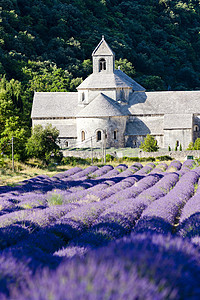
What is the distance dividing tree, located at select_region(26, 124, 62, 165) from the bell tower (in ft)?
57.8

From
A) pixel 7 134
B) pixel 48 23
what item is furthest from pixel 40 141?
pixel 48 23

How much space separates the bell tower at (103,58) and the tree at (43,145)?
57.8ft

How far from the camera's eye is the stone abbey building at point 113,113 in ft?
147

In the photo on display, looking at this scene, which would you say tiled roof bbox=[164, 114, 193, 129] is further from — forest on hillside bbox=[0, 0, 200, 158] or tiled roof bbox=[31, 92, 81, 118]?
forest on hillside bbox=[0, 0, 200, 158]

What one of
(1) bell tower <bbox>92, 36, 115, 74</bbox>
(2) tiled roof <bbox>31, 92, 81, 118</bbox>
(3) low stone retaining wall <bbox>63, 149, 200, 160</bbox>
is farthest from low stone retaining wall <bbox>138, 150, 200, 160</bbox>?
(1) bell tower <bbox>92, 36, 115, 74</bbox>

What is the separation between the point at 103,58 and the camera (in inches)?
1918

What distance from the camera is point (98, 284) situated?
2361 mm

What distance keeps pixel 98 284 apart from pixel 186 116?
4586 cm

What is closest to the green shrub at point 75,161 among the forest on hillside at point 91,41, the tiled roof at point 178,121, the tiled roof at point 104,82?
the forest on hillside at point 91,41

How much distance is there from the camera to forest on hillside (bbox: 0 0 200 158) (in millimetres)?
67938

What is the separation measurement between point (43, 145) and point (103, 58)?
19.9 metres

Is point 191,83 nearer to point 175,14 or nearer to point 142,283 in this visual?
point 175,14

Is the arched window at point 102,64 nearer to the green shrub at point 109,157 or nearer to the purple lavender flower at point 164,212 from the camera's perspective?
the green shrub at point 109,157

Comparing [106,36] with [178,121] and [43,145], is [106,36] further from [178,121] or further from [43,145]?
[43,145]
